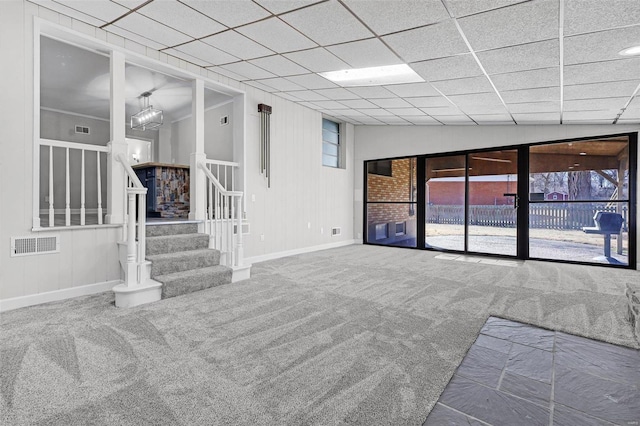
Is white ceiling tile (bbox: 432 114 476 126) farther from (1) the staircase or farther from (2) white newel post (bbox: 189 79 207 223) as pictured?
(1) the staircase

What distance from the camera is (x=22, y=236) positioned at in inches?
128

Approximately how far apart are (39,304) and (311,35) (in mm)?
3867

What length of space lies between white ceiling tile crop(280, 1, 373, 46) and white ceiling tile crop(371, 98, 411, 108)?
7.01 ft

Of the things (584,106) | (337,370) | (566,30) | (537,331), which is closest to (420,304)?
(537,331)

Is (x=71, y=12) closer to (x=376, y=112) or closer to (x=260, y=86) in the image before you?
(x=260, y=86)

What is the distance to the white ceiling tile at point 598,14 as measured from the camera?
2.32 meters

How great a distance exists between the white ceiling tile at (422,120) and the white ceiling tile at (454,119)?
141 mm

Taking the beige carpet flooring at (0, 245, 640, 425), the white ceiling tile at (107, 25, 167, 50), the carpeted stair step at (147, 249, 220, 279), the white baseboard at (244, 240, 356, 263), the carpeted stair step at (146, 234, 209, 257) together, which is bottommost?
the beige carpet flooring at (0, 245, 640, 425)

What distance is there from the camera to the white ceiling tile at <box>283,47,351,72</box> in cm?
384

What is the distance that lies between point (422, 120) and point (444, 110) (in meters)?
1.01

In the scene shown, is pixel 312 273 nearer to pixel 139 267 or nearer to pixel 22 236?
pixel 139 267

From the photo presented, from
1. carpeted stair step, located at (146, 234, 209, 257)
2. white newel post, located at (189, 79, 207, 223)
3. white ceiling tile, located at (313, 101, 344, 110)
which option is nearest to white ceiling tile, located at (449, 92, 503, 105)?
white ceiling tile, located at (313, 101, 344, 110)

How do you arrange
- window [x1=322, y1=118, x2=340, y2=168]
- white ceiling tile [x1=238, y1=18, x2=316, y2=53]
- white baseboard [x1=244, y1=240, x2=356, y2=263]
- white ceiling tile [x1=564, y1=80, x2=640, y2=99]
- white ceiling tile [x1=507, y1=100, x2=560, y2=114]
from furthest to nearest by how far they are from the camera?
window [x1=322, y1=118, x2=340, y2=168] → white baseboard [x1=244, y1=240, x2=356, y2=263] → white ceiling tile [x1=507, y1=100, x2=560, y2=114] → white ceiling tile [x1=564, y1=80, x2=640, y2=99] → white ceiling tile [x1=238, y1=18, x2=316, y2=53]

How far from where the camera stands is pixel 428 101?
5.20 metres
